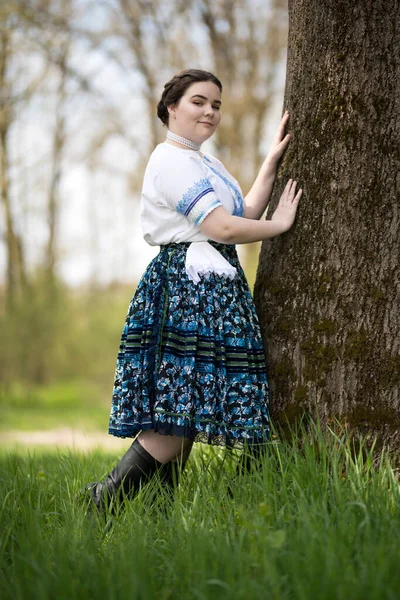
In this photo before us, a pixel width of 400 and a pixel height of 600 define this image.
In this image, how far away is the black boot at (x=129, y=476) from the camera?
2555mm

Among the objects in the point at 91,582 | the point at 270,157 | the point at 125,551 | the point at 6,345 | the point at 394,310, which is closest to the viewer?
the point at 91,582

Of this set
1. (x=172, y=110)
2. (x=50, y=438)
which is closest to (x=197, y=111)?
(x=172, y=110)

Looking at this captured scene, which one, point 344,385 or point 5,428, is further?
point 5,428

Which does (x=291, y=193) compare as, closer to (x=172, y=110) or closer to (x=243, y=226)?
(x=243, y=226)

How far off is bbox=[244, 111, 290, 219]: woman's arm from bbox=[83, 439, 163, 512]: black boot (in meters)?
0.99

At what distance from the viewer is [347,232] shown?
8.13ft

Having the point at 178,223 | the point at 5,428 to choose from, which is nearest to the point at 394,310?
the point at 178,223

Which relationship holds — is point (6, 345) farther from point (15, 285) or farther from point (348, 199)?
point (348, 199)

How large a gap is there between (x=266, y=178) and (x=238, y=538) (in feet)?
4.51

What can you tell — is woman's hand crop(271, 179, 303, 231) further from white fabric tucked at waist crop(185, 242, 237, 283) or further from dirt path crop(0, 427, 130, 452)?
dirt path crop(0, 427, 130, 452)

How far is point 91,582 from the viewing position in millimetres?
1778

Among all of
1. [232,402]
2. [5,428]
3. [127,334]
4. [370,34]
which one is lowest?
[5,428]

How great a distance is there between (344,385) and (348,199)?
639 mm

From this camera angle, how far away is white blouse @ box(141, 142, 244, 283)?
8.15ft
